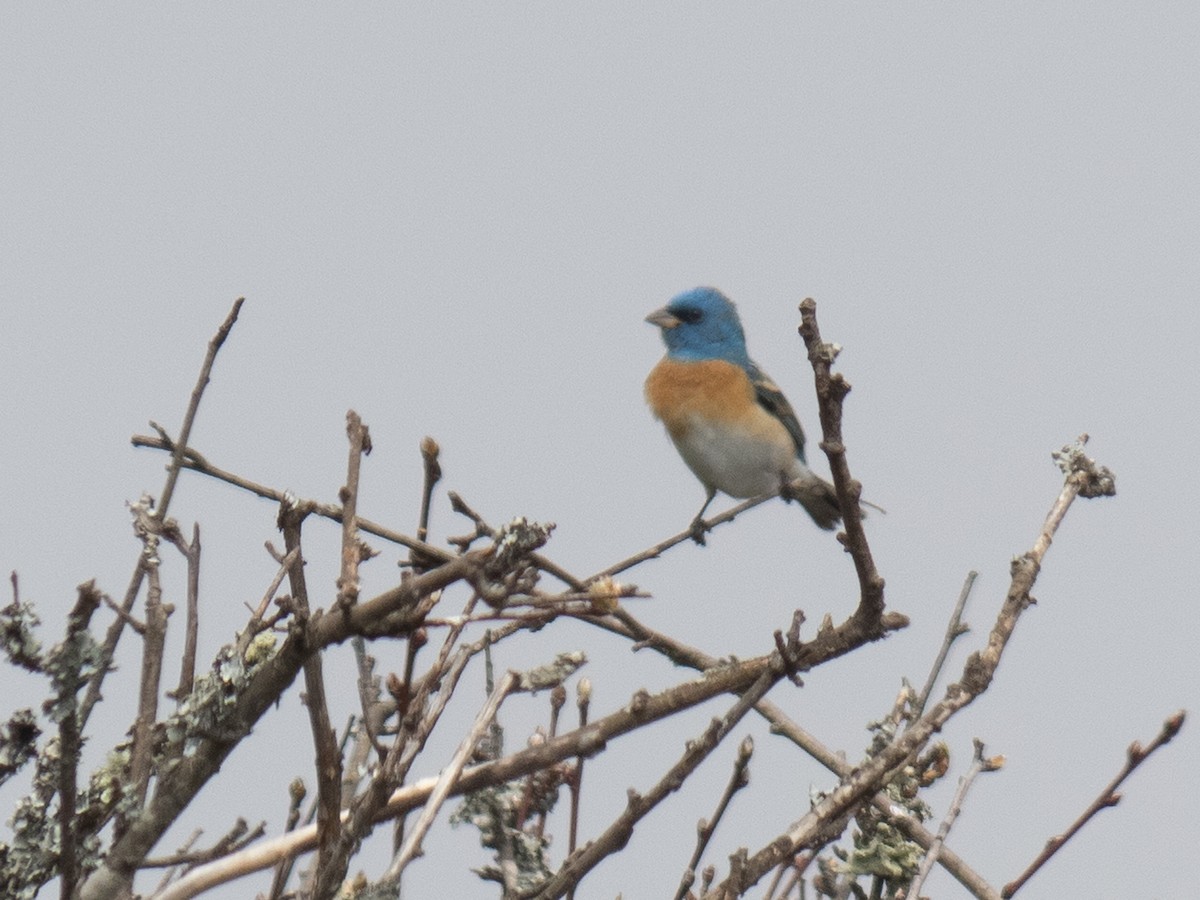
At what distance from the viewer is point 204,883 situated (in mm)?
2422

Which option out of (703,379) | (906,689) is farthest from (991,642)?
(703,379)

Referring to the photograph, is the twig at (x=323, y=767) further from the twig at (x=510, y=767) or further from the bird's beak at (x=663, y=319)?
the bird's beak at (x=663, y=319)

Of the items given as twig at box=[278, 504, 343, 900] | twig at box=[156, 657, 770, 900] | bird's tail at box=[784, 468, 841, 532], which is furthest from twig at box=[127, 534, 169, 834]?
bird's tail at box=[784, 468, 841, 532]

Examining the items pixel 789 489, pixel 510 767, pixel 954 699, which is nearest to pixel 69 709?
pixel 510 767

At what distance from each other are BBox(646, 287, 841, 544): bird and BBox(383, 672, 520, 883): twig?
6454 mm

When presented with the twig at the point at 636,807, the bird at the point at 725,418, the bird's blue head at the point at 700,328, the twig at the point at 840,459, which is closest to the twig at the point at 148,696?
the twig at the point at 636,807

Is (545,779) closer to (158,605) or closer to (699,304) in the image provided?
(158,605)

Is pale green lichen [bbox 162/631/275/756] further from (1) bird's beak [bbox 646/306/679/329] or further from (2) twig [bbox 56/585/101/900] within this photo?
(1) bird's beak [bbox 646/306/679/329]

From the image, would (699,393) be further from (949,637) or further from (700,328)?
(949,637)

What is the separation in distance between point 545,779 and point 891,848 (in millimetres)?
763

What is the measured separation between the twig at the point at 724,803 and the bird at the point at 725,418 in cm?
630

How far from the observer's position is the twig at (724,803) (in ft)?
8.35

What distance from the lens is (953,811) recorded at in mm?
2871

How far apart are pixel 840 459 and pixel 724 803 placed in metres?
0.62
